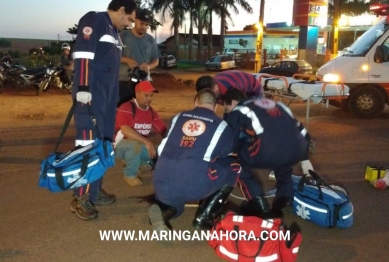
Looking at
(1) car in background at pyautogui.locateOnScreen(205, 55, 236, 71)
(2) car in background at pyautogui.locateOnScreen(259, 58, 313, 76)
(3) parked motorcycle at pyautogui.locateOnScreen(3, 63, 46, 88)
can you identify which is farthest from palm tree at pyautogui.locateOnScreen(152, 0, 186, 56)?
(3) parked motorcycle at pyautogui.locateOnScreen(3, 63, 46, 88)

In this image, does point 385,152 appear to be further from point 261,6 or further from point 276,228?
point 261,6

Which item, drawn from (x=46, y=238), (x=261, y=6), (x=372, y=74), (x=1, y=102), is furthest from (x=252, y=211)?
(x=261, y=6)

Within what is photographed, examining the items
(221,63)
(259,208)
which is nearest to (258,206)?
(259,208)

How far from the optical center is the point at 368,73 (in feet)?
38.0

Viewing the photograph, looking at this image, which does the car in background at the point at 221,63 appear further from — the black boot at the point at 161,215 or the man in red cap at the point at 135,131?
the black boot at the point at 161,215

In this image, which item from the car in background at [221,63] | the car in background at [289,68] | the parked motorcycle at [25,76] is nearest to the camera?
the parked motorcycle at [25,76]

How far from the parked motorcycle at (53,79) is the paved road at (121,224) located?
862 centimetres

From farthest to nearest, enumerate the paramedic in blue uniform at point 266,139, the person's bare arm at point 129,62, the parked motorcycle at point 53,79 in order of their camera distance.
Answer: the parked motorcycle at point 53,79 → the person's bare arm at point 129,62 → the paramedic in blue uniform at point 266,139

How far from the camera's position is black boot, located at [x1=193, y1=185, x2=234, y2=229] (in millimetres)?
4259

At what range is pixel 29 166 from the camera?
6.61 meters

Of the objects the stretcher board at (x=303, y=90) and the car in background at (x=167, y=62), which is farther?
the car in background at (x=167, y=62)

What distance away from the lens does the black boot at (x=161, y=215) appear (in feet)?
13.4

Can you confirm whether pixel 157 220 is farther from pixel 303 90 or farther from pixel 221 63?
pixel 221 63

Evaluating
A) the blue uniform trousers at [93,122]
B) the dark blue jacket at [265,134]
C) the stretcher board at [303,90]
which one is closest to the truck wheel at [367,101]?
the stretcher board at [303,90]
